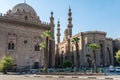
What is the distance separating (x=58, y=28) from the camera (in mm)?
60438

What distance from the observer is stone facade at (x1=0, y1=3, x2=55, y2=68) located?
1510 inches

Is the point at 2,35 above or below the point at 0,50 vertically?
above

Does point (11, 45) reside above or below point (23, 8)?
below

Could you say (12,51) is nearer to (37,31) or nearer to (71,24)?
(37,31)

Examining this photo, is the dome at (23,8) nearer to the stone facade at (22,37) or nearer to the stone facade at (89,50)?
the stone facade at (22,37)

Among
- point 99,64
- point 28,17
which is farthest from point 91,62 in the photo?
point 28,17

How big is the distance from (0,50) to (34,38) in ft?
25.9

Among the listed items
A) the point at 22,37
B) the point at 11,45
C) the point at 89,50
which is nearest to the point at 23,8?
the point at 22,37

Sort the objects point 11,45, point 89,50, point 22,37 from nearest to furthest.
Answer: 1. point 11,45
2. point 22,37
3. point 89,50

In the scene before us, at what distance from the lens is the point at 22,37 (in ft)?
132

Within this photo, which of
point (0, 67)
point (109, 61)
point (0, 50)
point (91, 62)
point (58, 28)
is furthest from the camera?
point (58, 28)

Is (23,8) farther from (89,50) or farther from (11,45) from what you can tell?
(89,50)

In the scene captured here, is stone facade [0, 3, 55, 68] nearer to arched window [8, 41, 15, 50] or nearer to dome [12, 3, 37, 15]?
arched window [8, 41, 15, 50]

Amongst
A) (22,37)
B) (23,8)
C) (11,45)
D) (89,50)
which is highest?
(23,8)
